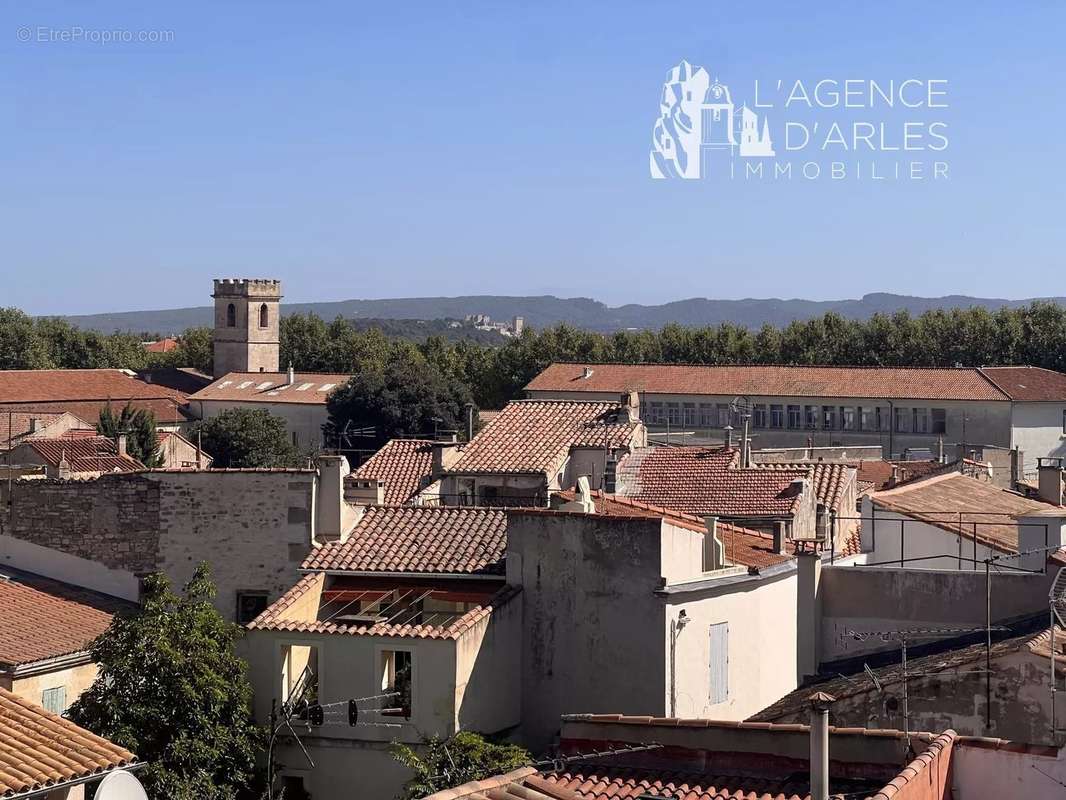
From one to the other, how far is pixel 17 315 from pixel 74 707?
4604 inches

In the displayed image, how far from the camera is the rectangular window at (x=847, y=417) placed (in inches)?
3344

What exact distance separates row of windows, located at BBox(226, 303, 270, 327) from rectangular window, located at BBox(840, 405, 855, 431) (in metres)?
52.5

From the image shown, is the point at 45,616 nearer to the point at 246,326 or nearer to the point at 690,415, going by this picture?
the point at 690,415

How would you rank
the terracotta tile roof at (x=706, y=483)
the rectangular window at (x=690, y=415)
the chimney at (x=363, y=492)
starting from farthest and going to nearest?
the rectangular window at (x=690, y=415) → the terracotta tile roof at (x=706, y=483) → the chimney at (x=363, y=492)

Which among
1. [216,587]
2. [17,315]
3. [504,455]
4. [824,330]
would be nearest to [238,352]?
[17,315]

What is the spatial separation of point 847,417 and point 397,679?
70403mm

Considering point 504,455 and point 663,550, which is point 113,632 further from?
point 504,455

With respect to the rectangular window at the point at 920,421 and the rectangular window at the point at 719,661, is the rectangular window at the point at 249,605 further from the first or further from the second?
the rectangular window at the point at 920,421

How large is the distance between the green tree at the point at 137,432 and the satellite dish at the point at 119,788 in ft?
170

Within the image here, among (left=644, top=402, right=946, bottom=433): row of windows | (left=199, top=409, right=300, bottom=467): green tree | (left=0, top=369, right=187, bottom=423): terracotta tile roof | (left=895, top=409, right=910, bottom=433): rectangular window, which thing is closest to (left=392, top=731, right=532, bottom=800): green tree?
(left=644, top=402, right=946, bottom=433): row of windows

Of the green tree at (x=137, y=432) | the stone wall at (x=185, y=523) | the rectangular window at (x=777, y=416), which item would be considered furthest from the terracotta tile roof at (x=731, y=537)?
the rectangular window at (x=777, y=416)

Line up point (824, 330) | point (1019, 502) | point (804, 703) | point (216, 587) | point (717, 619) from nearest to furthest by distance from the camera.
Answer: point (804, 703) → point (717, 619) → point (216, 587) → point (1019, 502) → point (824, 330)

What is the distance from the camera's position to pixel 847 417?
85250 mm

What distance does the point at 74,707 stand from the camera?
1664cm
